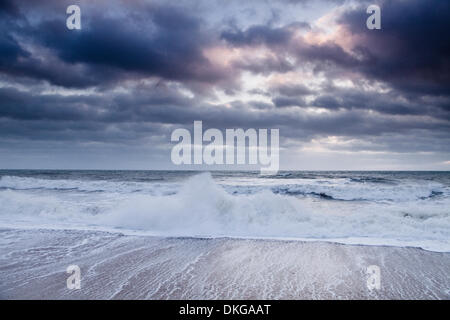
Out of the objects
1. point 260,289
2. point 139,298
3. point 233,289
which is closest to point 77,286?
point 139,298

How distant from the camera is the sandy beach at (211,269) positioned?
13.1 ft

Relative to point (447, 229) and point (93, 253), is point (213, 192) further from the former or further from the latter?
point (447, 229)

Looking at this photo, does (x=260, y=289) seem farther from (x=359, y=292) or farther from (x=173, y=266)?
(x=173, y=266)

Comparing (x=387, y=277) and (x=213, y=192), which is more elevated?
(x=213, y=192)

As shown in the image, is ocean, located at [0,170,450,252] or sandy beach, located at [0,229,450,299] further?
ocean, located at [0,170,450,252]

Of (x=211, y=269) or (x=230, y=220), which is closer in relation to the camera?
(x=211, y=269)

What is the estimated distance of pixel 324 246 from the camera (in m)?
6.68

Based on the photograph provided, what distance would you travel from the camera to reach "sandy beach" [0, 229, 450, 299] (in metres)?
4.00

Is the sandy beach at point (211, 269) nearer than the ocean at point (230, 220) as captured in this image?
Yes

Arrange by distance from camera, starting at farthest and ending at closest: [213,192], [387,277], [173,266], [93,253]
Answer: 1. [213,192]
2. [93,253]
3. [173,266]
4. [387,277]

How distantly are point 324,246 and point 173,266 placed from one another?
371 cm

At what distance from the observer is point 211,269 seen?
197 inches
